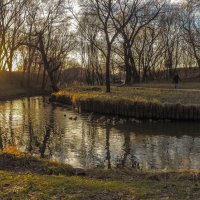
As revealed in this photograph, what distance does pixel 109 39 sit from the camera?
57750 millimetres

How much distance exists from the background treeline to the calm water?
27.6 meters

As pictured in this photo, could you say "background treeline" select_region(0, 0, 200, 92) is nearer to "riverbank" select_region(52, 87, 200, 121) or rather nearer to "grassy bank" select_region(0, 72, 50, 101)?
"grassy bank" select_region(0, 72, 50, 101)

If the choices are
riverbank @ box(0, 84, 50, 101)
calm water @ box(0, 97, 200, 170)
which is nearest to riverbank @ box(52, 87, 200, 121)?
calm water @ box(0, 97, 200, 170)

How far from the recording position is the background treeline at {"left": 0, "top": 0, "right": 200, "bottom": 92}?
58.8 m

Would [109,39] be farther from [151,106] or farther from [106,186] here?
[106,186]

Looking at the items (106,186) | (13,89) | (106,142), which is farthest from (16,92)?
(106,186)

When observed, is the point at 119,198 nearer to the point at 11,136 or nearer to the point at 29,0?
the point at 11,136

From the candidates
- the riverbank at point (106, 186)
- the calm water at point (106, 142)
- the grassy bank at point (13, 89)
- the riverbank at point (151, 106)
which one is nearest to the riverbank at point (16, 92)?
the grassy bank at point (13, 89)

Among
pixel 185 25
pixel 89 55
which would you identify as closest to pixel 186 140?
pixel 185 25

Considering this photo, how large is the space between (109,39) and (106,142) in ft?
123

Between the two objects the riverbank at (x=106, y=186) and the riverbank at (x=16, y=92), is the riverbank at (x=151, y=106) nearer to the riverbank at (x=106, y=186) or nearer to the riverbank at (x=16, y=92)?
the riverbank at (x=106, y=186)

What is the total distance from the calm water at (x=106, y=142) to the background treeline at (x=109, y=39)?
2757cm

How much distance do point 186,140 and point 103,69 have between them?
234 ft

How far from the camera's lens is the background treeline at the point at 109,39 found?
58778mm
